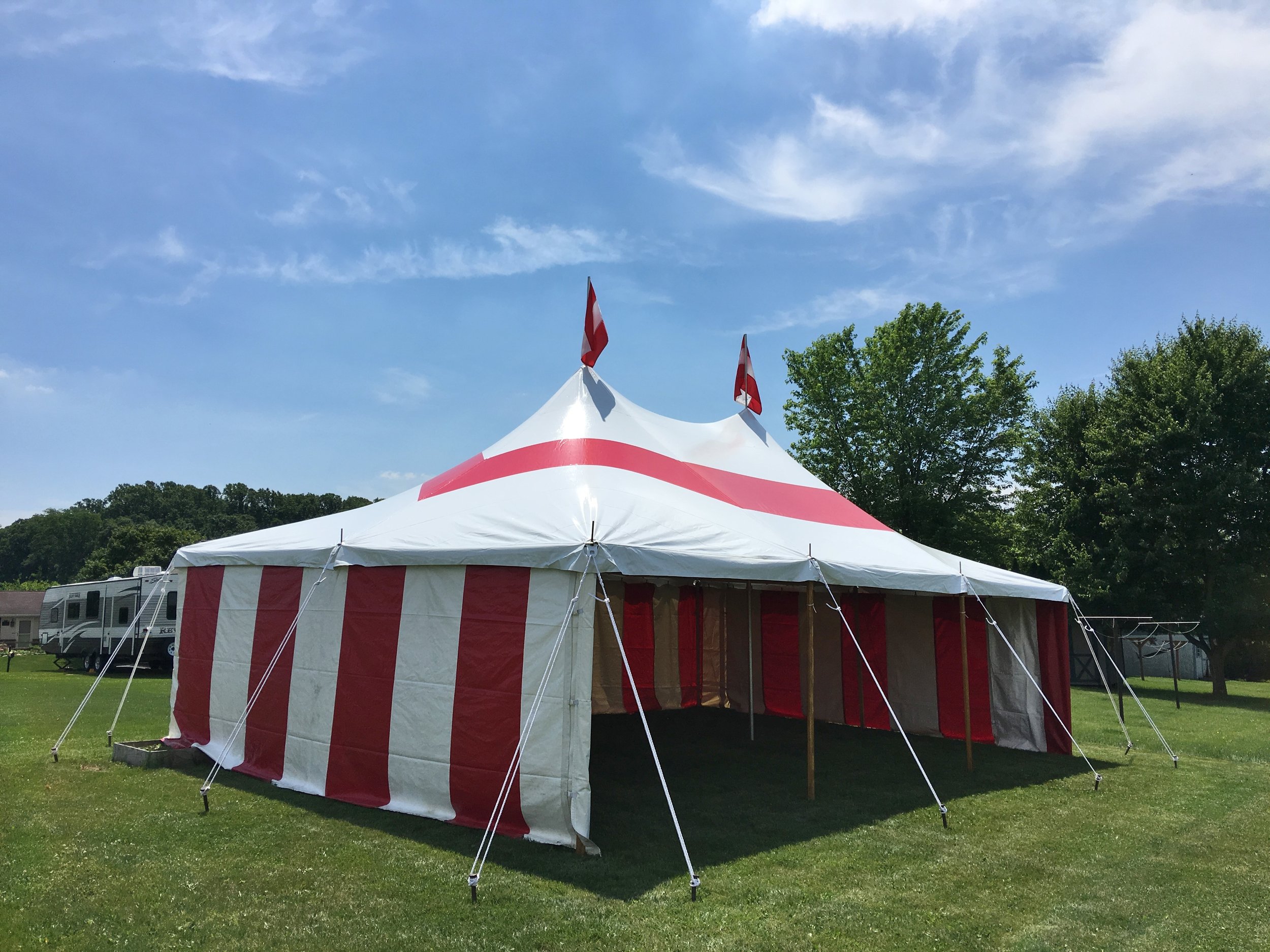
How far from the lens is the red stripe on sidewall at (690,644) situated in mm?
11758

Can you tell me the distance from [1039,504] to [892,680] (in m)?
12.4

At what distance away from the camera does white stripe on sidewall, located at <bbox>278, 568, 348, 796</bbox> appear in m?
5.94

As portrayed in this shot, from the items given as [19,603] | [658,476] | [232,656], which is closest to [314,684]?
[232,656]

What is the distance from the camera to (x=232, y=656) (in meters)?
6.98

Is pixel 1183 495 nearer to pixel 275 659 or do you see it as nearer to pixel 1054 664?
pixel 1054 664

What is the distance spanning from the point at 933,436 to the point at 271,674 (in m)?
17.9

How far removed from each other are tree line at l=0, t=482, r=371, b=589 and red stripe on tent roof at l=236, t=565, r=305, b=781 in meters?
56.2

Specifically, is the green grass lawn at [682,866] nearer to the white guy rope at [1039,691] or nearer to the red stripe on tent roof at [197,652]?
the white guy rope at [1039,691]

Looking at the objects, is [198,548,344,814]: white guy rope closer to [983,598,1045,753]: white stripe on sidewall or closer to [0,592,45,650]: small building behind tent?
[983,598,1045,753]: white stripe on sidewall

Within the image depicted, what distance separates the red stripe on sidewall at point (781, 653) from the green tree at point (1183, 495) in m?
10.3

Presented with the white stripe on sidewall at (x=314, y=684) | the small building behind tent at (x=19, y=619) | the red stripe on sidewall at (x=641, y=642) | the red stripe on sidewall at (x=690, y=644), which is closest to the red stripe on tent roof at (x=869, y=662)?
the red stripe on sidewall at (x=690, y=644)

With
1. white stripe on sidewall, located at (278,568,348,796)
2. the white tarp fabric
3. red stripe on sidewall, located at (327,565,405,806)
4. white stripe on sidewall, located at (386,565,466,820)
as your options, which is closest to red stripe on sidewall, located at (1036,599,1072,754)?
the white tarp fabric

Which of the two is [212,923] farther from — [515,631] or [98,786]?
[98,786]

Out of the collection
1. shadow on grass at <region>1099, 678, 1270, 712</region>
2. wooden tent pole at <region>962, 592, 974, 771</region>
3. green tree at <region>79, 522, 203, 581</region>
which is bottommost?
shadow on grass at <region>1099, 678, 1270, 712</region>
